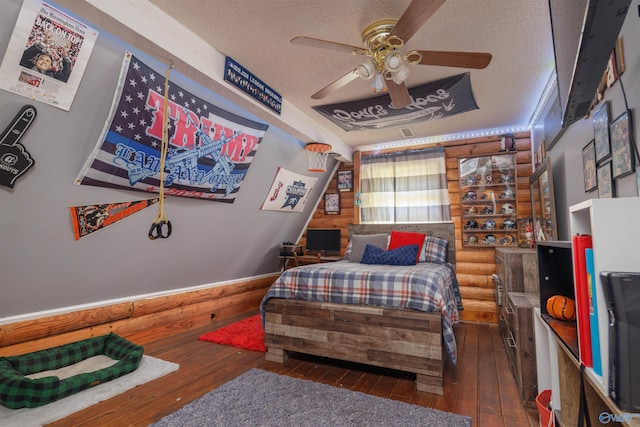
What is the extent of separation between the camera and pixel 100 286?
111 inches

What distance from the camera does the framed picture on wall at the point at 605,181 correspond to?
156 cm

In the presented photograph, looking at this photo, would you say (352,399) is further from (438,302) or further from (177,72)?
(177,72)

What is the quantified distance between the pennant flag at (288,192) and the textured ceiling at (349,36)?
1.13 m

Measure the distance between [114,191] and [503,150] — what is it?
4422 mm

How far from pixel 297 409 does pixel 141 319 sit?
217 cm

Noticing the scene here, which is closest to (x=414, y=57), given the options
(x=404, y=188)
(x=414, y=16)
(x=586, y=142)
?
(x=414, y=16)

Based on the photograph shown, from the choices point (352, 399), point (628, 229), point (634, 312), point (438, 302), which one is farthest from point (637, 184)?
point (352, 399)

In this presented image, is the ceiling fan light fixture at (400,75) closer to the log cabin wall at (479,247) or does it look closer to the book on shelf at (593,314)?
the book on shelf at (593,314)

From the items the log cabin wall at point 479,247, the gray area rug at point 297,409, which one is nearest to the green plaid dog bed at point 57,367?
the gray area rug at point 297,409

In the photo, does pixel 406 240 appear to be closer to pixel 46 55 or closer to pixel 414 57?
pixel 414 57

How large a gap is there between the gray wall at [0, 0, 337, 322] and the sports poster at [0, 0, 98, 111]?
4 cm

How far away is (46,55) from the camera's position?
1.70 metres

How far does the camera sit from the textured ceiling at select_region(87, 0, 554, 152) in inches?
75.3

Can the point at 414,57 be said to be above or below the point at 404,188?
above
